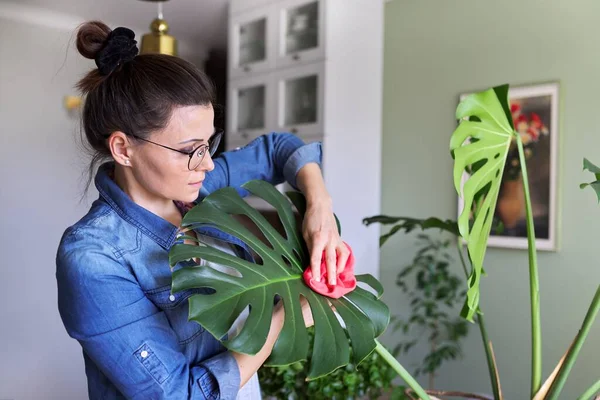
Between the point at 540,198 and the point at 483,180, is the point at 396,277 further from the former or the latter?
the point at 483,180

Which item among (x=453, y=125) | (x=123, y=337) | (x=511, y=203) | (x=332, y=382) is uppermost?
(x=453, y=125)

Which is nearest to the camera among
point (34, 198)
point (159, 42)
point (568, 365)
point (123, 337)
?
point (123, 337)

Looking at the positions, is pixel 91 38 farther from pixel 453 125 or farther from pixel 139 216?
pixel 453 125

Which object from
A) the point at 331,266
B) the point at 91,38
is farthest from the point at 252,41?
the point at 331,266

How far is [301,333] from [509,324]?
1.94m

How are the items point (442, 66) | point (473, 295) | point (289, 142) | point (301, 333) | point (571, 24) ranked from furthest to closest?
1. point (442, 66)
2. point (571, 24)
3. point (289, 142)
4. point (473, 295)
5. point (301, 333)

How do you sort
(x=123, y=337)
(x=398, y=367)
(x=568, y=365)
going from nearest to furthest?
1. (x=123, y=337)
2. (x=398, y=367)
3. (x=568, y=365)

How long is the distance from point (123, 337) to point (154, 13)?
2.80 metres

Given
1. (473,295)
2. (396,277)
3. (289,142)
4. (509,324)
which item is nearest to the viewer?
(473,295)

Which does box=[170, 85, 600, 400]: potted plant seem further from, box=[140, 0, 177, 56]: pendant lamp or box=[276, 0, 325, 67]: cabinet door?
box=[276, 0, 325, 67]: cabinet door

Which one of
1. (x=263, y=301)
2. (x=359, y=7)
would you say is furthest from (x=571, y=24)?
(x=263, y=301)

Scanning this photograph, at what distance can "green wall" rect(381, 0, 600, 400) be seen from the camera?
2.15 meters

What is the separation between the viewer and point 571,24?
85.8 inches

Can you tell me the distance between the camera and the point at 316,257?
32.9 inches
